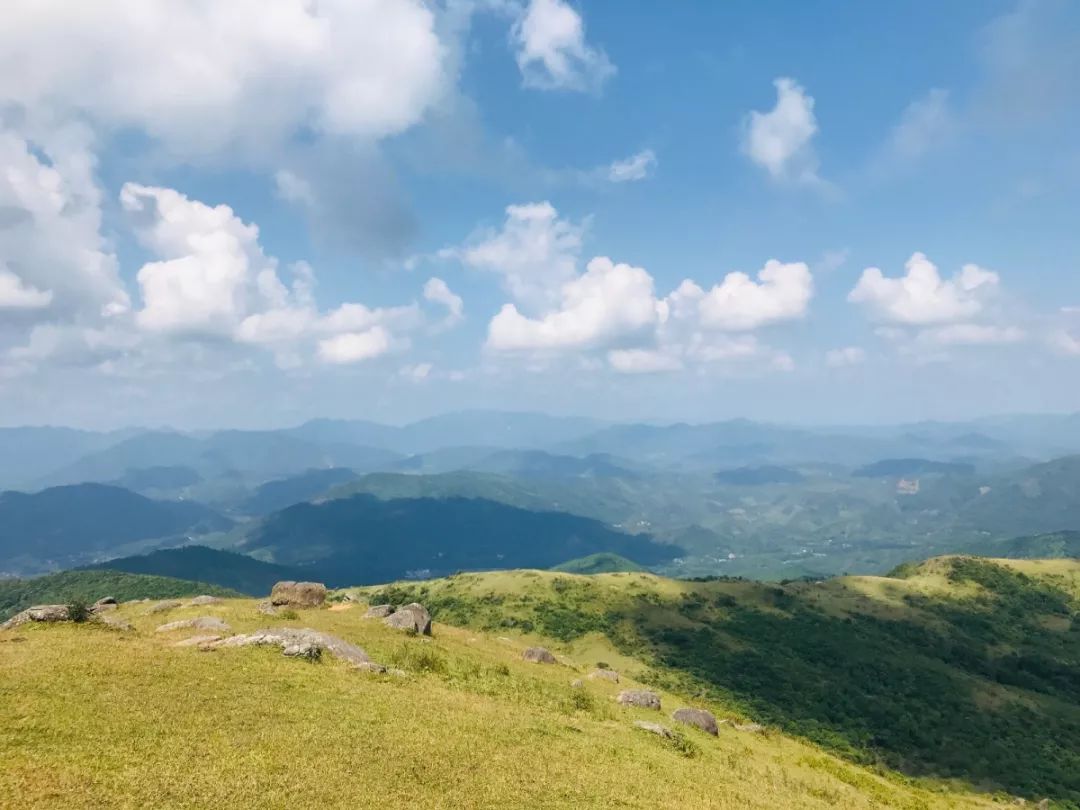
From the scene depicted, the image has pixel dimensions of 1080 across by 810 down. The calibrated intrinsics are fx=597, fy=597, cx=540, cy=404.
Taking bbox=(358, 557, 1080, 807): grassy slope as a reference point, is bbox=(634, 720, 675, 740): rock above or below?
above

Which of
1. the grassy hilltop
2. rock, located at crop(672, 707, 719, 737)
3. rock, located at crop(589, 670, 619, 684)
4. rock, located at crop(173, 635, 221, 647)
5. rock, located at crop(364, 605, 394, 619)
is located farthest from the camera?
rock, located at crop(364, 605, 394, 619)

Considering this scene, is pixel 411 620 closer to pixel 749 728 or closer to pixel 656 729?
pixel 656 729

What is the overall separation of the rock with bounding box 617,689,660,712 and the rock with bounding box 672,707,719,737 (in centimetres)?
173

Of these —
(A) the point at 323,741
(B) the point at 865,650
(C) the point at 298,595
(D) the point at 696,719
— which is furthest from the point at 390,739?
(B) the point at 865,650

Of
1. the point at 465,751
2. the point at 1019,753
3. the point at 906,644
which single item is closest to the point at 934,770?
the point at 1019,753

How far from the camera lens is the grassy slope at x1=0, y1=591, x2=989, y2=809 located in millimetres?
21672

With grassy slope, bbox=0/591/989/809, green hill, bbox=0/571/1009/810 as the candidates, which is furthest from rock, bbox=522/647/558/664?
grassy slope, bbox=0/591/989/809

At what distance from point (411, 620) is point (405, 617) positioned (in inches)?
24.9

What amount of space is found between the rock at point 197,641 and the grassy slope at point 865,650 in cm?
8197

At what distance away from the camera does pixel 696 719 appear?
153ft

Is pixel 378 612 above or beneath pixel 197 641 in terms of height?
beneath

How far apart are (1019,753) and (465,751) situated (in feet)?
372

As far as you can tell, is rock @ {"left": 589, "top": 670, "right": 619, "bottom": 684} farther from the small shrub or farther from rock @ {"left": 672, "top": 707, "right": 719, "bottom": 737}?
the small shrub

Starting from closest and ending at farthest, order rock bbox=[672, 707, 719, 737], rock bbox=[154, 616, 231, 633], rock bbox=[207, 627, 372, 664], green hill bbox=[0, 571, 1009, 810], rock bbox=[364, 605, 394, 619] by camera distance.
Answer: green hill bbox=[0, 571, 1009, 810]
rock bbox=[207, 627, 372, 664]
rock bbox=[154, 616, 231, 633]
rock bbox=[672, 707, 719, 737]
rock bbox=[364, 605, 394, 619]
